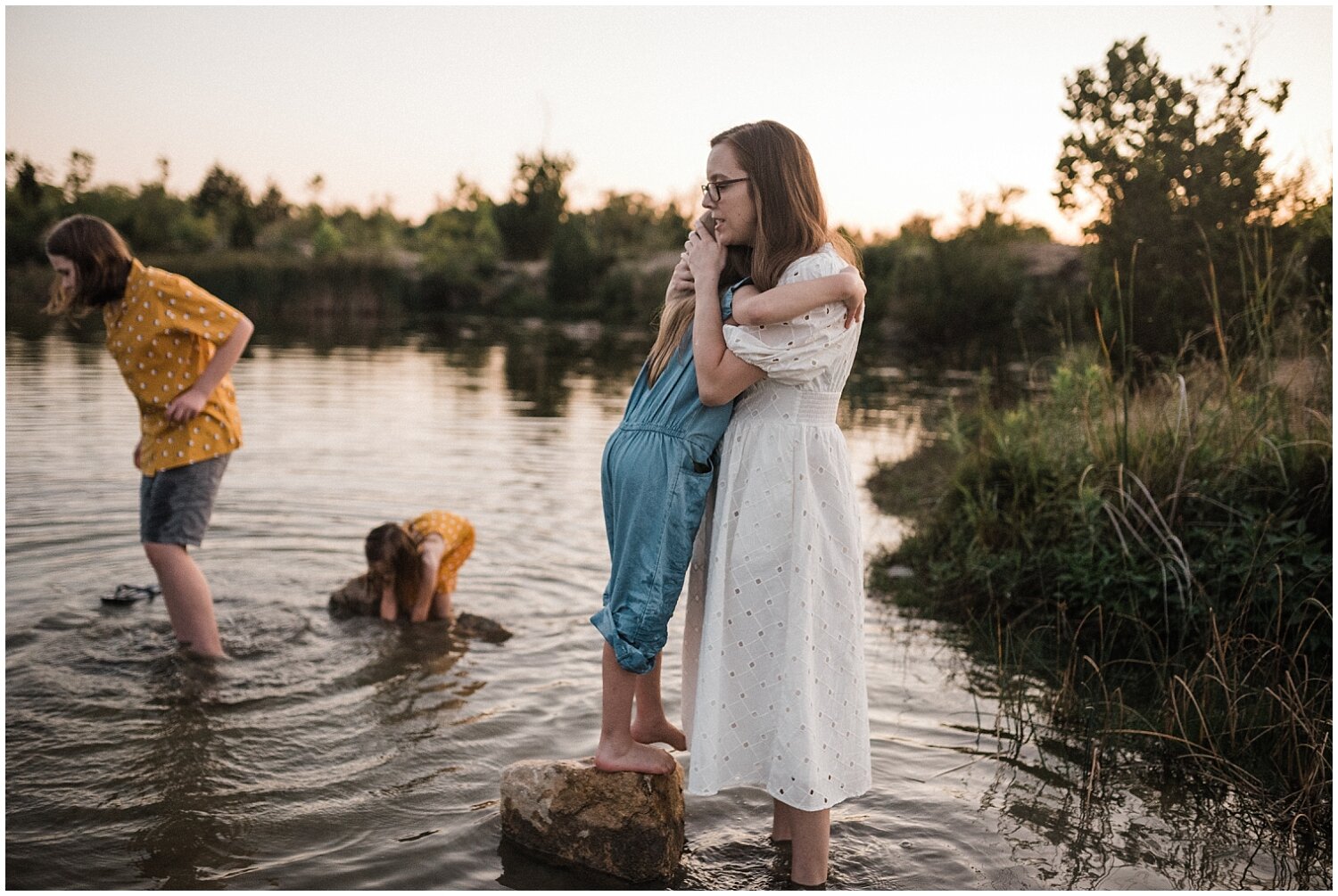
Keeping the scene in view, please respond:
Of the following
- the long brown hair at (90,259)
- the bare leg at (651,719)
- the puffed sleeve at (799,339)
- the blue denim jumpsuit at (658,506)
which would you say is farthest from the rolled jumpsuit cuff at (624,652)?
the long brown hair at (90,259)

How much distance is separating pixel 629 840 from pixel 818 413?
1.33 m

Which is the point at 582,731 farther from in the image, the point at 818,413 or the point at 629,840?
the point at 818,413

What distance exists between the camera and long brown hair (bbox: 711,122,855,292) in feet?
9.88

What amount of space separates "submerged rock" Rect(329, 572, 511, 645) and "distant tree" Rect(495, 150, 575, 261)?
43.7m

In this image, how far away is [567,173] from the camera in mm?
54156

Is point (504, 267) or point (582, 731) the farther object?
point (504, 267)

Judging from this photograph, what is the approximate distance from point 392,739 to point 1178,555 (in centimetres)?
366

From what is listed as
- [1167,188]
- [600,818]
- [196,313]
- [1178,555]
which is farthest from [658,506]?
[1167,188]

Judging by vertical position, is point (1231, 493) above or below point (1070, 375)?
below

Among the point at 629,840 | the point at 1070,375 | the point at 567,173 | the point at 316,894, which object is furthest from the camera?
the point at 567,173

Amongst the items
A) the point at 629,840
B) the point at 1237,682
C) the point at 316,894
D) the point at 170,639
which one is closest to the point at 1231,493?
the point at 1237,682

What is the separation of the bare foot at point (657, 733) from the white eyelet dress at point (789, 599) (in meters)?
0.36

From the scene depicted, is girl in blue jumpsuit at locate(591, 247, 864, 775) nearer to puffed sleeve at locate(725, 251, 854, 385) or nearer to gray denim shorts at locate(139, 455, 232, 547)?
puffed sleeve at locate(725, 251, 854, 385)

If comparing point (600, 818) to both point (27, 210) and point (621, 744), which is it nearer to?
point (621, 744)
